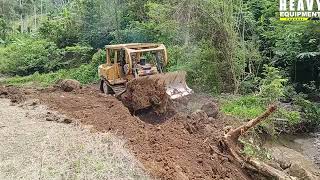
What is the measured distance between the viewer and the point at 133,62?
513 inches

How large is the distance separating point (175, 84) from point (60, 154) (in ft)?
20.1

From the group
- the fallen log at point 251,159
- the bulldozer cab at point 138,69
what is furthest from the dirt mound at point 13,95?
the fallen log at point 251,159

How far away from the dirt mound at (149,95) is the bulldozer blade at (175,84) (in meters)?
0.33

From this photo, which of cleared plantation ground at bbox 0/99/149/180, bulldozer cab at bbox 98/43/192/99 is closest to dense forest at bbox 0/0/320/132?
bulldozer cab at bbox 98/43/192/99

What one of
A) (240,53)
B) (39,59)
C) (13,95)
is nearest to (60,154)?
(13,95)

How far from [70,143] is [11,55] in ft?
61.7

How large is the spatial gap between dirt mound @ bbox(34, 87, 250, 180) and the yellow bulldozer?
4.61ft

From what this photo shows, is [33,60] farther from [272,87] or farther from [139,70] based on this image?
[272,87]

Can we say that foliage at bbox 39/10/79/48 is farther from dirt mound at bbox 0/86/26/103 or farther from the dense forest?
dirt mound at bbox 0/86/26/103

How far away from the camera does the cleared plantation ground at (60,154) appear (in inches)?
247

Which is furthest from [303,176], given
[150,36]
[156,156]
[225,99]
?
[150,36]

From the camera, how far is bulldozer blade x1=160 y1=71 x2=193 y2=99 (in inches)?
482

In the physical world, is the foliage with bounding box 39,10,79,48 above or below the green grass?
above

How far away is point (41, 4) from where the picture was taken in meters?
45.8
